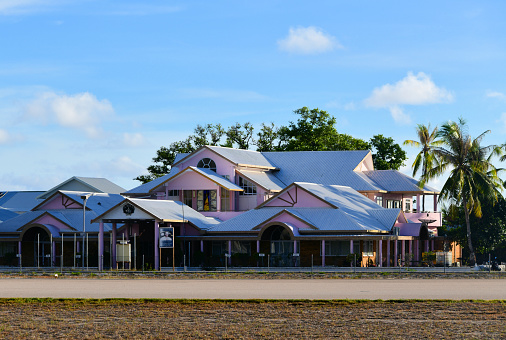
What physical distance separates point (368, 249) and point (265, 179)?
1564cm

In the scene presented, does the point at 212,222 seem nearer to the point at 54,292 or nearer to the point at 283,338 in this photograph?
the point at 54,292

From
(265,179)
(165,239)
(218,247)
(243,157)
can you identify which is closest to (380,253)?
(218,247)

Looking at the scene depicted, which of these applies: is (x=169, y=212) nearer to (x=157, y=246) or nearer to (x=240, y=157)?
(x=157, y=246)

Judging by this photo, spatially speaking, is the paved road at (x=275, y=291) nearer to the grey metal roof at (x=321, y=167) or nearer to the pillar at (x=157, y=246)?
the pillar at (x=157, y=246)

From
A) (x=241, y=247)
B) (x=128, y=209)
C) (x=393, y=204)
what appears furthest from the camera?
(x=393, y=204)

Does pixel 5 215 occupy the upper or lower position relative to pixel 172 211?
lower

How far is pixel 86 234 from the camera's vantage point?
234ft

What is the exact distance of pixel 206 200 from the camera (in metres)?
75.3

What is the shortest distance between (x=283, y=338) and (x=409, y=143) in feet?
187

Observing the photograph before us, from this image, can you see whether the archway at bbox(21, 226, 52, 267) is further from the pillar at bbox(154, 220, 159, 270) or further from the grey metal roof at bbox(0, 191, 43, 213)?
the grey metal roof at bbox(0, 191, 43, 213)

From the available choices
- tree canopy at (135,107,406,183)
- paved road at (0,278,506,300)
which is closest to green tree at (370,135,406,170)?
tree canopy at (135,107,406,183)

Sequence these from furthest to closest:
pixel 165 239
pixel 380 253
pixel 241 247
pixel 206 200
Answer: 1. pixel 206 200
2. pixel 241 247
3. pixel 380 253
4. pixel 165 239

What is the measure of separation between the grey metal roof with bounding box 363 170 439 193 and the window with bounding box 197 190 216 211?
15.3m

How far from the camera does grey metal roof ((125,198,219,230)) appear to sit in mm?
65438
